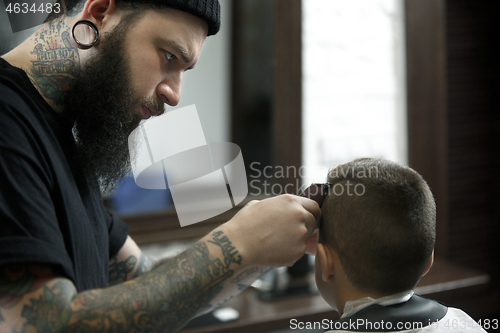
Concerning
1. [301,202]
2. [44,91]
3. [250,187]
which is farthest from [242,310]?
[44,91]

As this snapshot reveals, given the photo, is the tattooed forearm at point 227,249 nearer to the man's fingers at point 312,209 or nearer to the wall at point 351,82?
the man's fingers at point 312,209

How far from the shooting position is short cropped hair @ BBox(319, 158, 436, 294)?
39.7 inches

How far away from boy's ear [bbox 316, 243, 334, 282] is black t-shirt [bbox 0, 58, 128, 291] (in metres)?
0.62

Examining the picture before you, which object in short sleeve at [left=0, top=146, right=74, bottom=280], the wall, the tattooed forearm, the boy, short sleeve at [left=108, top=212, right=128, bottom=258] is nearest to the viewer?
short sleeve at [left=0, top=146, right=74, bottom=280]

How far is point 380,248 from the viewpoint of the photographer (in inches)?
40.2

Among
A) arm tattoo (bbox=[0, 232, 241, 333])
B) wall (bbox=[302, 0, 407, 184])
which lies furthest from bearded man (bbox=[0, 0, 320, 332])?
wall (bbox=[302, 0, 407, 184])

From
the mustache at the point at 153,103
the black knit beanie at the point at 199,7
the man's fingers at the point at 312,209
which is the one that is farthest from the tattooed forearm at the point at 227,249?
the black knit beanie at the point at 199,7

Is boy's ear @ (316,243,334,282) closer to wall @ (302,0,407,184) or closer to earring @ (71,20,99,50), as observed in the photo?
earring @ (71,20,99,50)

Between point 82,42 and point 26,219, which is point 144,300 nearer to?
point 26,219

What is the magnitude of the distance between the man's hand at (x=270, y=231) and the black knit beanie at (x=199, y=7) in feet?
1.87

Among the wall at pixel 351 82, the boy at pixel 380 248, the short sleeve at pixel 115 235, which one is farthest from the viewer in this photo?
the wall at pixel 351 82

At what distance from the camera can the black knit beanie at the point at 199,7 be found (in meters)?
1.04

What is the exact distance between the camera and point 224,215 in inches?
85.3

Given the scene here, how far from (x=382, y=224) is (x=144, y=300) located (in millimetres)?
631
